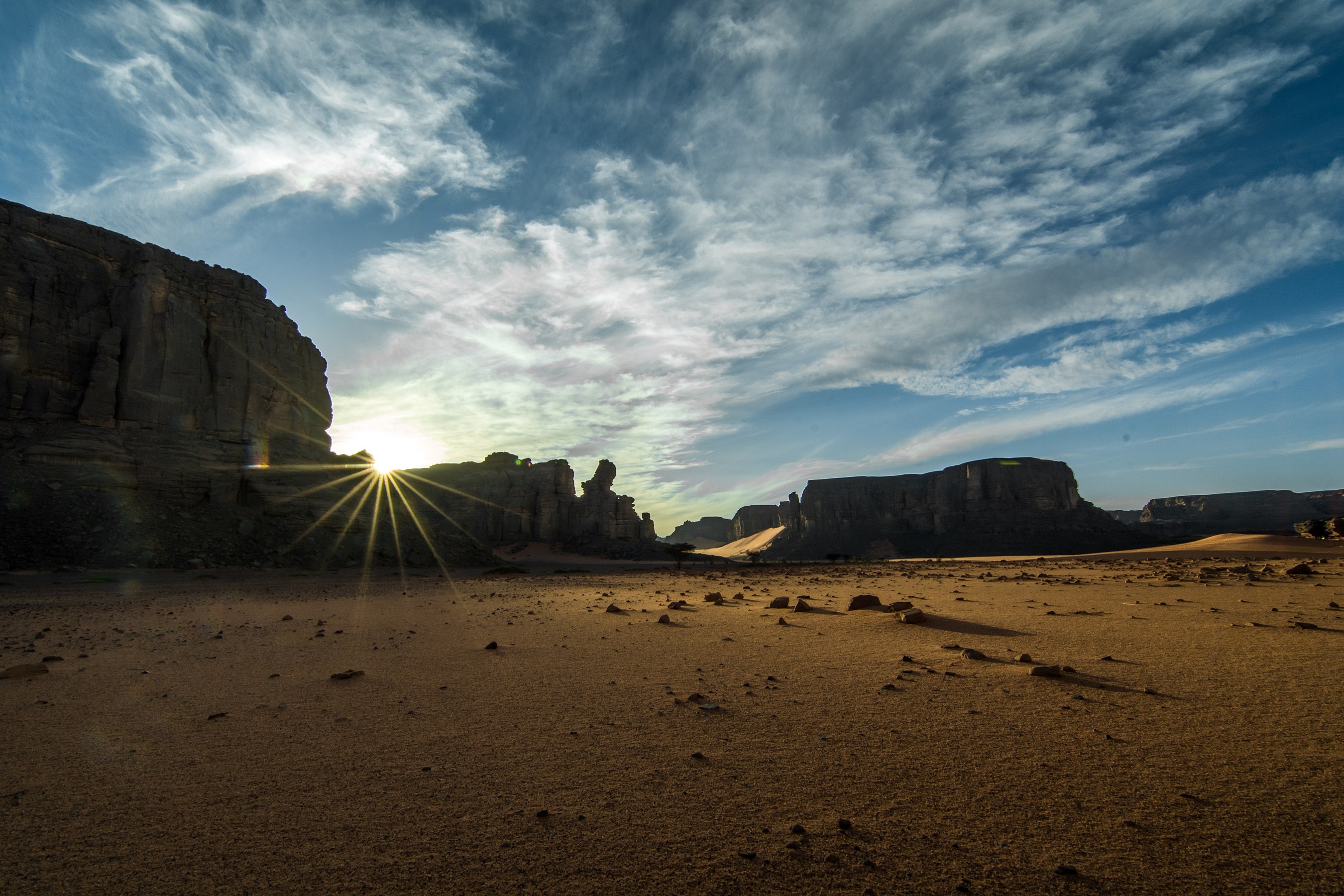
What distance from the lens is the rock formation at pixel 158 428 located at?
2908 centimetres

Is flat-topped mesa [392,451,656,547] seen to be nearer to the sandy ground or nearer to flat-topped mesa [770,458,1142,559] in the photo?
flat-topped mesa [770,458,1142,559]

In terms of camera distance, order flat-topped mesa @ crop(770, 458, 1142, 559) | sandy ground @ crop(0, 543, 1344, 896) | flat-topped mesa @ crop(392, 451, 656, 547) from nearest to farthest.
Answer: sandy ground @ crop(0, 543, 1344, 896)
flat-topped mesa @ crop(392, 451, 656, 547)
flat-topped mesa @ crop(770, 458, 1142, 559)

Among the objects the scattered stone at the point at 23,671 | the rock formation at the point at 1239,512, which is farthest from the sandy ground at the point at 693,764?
the rock formation at the point at 1239,512

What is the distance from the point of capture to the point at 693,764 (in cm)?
396

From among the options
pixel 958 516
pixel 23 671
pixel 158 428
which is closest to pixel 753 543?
pixel 958 516

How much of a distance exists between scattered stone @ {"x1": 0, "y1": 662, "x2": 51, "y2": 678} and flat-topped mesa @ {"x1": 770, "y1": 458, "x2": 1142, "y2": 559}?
8291 centimetres

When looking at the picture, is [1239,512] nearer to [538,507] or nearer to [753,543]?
[753,543]

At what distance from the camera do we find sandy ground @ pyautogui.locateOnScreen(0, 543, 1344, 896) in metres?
2.71

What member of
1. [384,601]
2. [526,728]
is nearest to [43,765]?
[526,728]

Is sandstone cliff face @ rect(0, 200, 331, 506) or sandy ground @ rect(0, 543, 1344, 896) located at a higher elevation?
sandstone cliff face @ rect(0, 200, 331, 506)

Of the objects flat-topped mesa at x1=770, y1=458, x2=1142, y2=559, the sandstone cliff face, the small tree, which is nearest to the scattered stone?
the sandstone cliff face

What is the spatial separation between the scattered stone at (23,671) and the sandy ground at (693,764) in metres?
0.19

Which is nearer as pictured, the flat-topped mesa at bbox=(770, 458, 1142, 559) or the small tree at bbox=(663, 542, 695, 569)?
the small tree at bbox=(663, 542, 695, 569)

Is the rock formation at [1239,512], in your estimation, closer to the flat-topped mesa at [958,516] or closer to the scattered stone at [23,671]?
the flat-topped mesa at [958,516]
